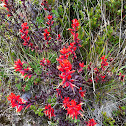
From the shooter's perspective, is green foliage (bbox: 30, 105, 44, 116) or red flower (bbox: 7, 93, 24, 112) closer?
red flower (bbox: 7, 93, 24, 112)

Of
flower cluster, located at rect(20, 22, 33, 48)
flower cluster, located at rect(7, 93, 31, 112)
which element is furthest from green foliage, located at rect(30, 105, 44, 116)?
flower cluster, located at rect(20, 22, 33, 48)

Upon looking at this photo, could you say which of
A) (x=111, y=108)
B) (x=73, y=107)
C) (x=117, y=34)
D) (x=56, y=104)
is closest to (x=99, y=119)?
(x=111, y=108)

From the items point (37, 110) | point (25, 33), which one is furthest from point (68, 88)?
point (25, 33)

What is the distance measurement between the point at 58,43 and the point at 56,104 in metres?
0.89

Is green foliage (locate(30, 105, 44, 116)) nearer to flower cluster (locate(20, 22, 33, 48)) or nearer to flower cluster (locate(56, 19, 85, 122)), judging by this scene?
flower cluster (locate(56, 19, 85, 122))

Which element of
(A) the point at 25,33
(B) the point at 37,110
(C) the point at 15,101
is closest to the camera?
(C) the point at 15,101

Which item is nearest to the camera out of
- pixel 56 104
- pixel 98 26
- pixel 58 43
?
pixel 56 104

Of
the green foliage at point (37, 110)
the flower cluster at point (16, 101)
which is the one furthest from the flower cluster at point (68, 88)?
the flower cluster at point (16, 101)

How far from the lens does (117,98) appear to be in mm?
2027

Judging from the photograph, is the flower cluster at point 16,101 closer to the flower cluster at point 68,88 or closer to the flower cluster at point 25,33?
the flower cluster at point 68,88

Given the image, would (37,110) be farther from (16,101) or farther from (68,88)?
(68,88)

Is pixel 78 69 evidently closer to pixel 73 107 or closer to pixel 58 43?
pixel 58 43

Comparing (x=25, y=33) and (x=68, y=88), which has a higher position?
(x=25, y=33)

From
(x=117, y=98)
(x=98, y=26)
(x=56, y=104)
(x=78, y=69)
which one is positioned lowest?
(x=117, y=98)
